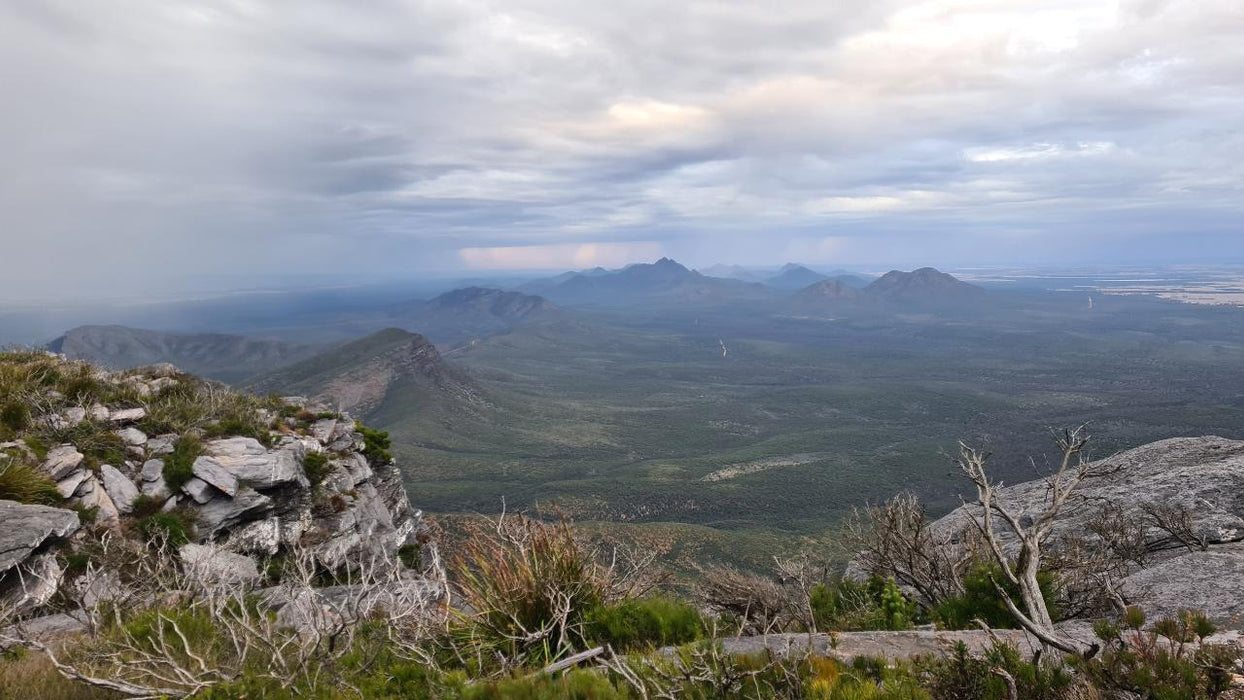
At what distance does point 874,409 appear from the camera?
485 ft

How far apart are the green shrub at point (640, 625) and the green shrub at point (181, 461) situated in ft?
43.0

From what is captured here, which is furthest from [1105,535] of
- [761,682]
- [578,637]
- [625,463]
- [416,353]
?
[416,353]

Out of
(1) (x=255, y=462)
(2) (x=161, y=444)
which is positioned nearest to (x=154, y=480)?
(2) (x=161, y=444)

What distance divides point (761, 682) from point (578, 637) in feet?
7.23

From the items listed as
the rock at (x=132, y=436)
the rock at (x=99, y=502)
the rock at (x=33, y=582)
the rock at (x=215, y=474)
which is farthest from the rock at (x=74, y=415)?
the rock at (x=33, y=582)

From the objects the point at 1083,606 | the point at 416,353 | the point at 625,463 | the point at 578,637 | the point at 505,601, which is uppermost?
the point at 505,601

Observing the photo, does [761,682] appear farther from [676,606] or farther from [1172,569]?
[1172,569]

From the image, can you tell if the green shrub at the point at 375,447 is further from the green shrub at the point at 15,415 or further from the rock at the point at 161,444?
the green shrub at the point at 15,415

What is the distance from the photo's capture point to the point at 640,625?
6117 millimetres

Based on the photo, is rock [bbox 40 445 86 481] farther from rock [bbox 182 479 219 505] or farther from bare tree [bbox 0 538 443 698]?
bare tree [bbox 0 538 443 698]

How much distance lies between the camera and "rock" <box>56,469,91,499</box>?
11.5 meters

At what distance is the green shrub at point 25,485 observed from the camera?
10.5m

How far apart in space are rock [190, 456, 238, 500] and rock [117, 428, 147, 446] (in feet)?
4.78

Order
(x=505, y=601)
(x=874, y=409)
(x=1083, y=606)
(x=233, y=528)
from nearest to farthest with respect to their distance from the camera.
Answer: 1. (x=505, y=601)
2. (x=1083, y=606)
3. (x=233, y=528)
4. (x=874, y=409)
